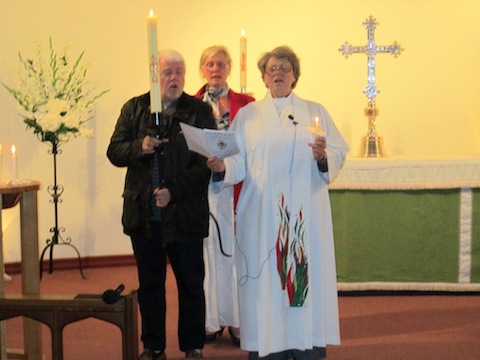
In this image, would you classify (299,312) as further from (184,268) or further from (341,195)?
(341,195)

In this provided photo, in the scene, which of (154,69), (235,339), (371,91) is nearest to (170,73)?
(154,69)

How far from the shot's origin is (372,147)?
214 inches

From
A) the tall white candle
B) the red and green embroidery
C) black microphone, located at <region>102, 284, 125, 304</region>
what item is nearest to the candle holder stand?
the red and green embroidery

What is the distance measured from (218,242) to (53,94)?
8.54ft

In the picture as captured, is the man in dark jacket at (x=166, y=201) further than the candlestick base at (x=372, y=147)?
No

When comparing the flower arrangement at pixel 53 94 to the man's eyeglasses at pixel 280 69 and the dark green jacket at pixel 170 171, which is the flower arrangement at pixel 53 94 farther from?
the man's eyeglasses at pixel 280 69

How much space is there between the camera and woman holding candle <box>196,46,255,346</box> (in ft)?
12.6

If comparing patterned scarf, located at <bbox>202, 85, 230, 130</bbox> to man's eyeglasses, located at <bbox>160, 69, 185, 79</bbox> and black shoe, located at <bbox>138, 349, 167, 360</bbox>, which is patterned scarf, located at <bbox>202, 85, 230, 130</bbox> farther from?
black shoe, located at <bbox>138, 349, 167, 360</bbox>

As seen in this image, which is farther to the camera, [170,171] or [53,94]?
[53,94]

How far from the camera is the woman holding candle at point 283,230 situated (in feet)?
10.7

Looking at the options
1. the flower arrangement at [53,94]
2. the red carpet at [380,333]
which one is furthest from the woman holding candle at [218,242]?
the flower arrangement at [53,94]

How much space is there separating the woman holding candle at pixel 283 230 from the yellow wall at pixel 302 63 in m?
3.38

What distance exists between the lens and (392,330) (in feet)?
13.7

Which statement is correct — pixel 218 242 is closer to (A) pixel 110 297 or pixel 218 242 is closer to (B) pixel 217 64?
(B) pixel 217 64
